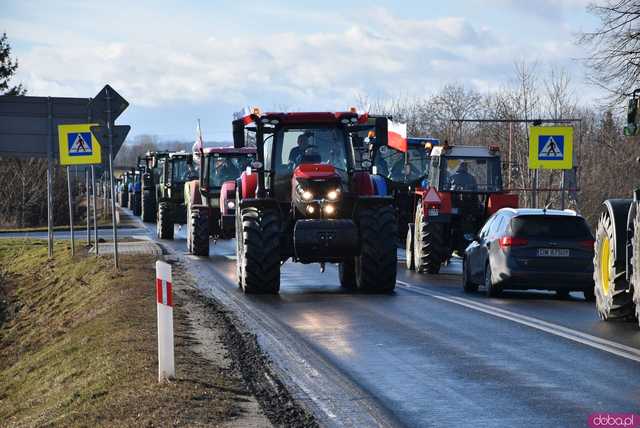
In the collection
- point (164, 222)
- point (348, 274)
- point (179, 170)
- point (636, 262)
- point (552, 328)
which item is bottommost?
point (552, 328)

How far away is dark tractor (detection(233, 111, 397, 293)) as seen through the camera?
19.9m

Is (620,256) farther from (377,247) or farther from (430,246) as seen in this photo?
(430,246)

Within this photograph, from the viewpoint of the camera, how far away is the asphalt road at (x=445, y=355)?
949cm

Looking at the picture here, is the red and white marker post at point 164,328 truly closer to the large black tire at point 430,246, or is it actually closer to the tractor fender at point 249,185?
the tractor fender at point 249,185

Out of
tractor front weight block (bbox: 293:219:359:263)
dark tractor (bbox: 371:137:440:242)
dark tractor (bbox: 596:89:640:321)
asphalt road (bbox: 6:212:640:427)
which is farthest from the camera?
dark tractor (bbox: 371:137:440:242)

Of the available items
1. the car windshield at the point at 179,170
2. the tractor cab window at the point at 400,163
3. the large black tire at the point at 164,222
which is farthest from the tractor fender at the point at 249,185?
the car windshield at the point at 179,170

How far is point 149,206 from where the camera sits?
58500mm

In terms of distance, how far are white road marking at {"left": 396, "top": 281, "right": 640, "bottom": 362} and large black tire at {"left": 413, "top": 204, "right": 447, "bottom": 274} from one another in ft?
15.3

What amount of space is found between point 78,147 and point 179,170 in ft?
47.2

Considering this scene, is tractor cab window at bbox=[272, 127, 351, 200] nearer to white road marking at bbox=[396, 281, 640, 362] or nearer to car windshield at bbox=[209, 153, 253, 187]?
white road marking at bbox=[396, 281, 640, 362]

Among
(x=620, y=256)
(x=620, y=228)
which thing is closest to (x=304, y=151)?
(x=620, y=228)

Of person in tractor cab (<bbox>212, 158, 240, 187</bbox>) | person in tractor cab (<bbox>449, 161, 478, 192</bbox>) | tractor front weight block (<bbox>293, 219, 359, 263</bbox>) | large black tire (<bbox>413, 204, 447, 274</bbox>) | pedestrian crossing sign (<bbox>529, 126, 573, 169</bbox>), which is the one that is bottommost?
large black tire (<bbox>413, 204, 447, 274</bbox>)

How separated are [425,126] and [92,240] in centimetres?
3080

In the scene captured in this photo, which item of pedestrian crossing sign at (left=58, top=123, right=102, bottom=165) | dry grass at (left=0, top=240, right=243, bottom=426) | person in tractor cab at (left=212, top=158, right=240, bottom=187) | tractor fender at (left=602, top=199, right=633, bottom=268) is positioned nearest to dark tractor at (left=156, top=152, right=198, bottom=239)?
person in tractor cab at (left=212, top=158, right=240, bottom=187)
